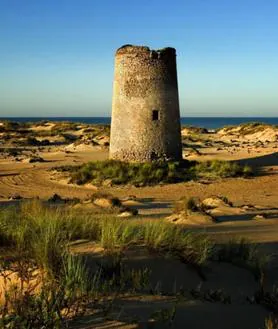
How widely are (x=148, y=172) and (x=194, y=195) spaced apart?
307cm

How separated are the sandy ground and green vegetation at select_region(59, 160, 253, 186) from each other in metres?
0.53

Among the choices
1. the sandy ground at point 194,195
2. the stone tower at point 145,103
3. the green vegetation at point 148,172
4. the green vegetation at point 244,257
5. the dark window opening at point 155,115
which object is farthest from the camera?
the dark window opening at point 155,115

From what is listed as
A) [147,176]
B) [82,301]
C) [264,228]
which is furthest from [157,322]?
[147,176]

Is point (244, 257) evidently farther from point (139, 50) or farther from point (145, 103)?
point (139, 50)

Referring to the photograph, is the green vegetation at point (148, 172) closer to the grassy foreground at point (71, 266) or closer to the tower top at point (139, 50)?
the tower top at point (139, 50)

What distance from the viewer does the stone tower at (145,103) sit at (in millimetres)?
18859

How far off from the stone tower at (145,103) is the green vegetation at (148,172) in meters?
0.58

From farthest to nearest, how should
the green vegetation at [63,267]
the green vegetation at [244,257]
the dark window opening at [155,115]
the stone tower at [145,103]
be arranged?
the dark window opening at [155,115]
the stone tower at [145,103]
the green vegetation at [244,257]
the green vegetation at [63,267]

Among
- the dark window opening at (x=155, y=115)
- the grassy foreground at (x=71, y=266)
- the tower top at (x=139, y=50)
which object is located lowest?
the grassy foreground at (x=71, y=266)

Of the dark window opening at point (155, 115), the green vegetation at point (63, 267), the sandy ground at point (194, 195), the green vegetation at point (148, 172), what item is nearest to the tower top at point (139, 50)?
the dark window opening at point (155, 115)

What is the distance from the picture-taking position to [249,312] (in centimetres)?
500

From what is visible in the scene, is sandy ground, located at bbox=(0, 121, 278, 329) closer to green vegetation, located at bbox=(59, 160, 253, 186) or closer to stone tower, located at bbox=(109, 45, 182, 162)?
green vegetation, located at bbox=(59, 160, 253, 186)

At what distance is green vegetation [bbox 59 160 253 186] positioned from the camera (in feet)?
60.7

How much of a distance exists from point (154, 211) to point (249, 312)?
7.92 meters
